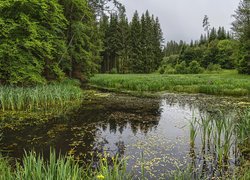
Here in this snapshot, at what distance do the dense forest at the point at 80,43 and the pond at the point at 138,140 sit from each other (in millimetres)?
4858

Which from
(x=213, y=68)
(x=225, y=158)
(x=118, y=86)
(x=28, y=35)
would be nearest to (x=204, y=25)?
(x=213, y=68)

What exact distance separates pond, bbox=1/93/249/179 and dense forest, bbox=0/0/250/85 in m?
4.86

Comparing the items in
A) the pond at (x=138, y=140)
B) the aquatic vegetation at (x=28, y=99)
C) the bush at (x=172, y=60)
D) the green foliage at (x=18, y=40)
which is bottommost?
the pond at (x=138, y=140)

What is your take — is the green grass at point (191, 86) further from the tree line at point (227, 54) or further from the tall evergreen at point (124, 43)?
the tall evergreen at point (124, 43)

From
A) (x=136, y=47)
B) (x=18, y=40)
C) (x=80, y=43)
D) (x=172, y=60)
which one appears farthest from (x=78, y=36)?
(x=172, y=60)

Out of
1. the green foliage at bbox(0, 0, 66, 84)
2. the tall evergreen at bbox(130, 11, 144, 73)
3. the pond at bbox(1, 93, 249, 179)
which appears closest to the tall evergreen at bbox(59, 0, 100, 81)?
the green foliage at bbox(0, 0, 66, 84)

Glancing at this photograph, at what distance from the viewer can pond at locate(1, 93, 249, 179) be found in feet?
18.5

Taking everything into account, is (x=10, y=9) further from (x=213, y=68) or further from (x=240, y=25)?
(x=213, y=68)

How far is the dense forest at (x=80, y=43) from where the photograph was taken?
1249 centimetres

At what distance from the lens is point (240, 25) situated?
36.2 meters

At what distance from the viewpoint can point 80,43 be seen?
23828mm

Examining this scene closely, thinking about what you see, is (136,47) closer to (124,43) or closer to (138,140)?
(124,43)

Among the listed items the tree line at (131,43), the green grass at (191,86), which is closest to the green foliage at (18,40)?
the green grass at (191,86)

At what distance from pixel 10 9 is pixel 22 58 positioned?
294 cm
